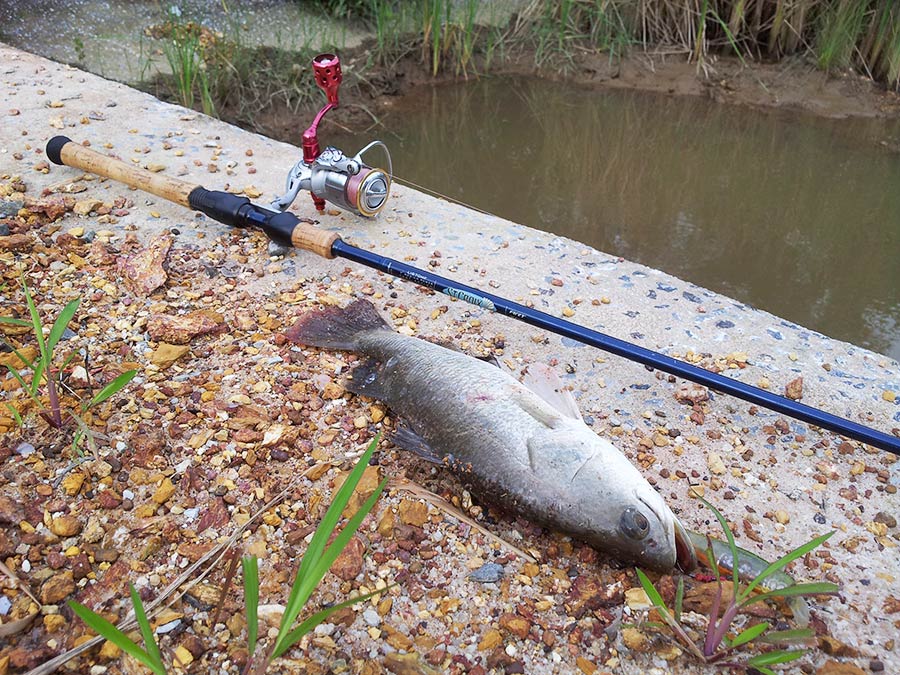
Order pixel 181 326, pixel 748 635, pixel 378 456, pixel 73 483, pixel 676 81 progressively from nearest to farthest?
pixel 748 635, pixel 73 483, pixel 378 456, pixel 181 326, pixel 676 81

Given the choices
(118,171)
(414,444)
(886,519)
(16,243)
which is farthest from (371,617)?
(118,171)

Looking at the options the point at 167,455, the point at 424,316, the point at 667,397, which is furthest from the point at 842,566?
the point at 167,455

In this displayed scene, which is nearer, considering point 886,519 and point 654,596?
point 654,596

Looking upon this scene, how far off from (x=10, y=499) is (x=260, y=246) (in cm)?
163

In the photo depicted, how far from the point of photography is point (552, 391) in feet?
7.83

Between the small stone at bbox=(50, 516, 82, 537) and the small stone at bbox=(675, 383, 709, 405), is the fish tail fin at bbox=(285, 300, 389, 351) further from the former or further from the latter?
the small stone at bbox=(675, 383, 709, 405)

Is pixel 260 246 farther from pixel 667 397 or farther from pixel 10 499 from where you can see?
pixel 667 397

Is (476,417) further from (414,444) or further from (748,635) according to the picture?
(748,635)

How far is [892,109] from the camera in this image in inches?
253

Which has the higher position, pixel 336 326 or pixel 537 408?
pixel 537 408

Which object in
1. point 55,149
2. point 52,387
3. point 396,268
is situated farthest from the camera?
point 55,149

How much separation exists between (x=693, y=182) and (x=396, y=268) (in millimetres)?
3444

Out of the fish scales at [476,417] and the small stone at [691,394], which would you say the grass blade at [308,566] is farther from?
the small stone at [691,394]

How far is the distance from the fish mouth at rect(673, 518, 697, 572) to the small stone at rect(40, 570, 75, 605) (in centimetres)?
159
